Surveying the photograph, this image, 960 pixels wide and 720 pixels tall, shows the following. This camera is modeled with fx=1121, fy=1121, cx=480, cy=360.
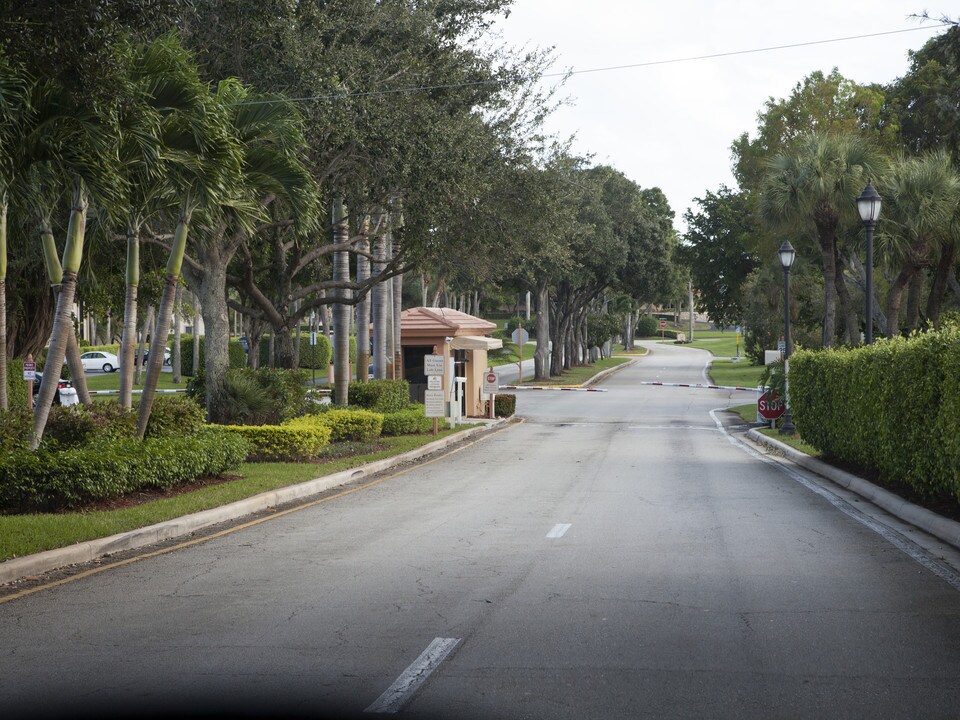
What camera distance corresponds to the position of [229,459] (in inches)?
620

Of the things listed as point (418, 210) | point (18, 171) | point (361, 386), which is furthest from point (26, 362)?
point (18, 171)

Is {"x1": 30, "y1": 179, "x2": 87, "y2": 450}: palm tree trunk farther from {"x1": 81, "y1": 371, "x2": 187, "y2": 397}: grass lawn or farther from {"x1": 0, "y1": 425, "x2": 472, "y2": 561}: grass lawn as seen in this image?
{"x1": 81, "y1": 371, "x2": 187, "y2": 397}: grass lawn

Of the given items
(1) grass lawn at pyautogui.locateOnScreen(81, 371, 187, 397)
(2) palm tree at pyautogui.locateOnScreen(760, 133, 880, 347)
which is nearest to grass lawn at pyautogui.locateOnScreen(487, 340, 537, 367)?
(1) grass lawn at pyautogui.locateOnScreen(81, 371, 187, 397)

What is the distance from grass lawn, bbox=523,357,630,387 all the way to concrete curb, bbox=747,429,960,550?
120ft

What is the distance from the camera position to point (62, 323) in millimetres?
13805

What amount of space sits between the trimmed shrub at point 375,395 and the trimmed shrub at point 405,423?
44 centimetres

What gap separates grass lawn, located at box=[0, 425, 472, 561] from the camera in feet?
33.3

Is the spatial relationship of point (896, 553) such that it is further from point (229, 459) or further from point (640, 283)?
point (640, 283)

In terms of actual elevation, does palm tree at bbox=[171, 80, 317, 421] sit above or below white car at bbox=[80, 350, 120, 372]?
above

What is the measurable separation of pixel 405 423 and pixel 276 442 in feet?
26.5

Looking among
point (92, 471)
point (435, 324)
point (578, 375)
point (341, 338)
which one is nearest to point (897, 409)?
point (92, 471)

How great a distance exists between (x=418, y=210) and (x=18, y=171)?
10761mm

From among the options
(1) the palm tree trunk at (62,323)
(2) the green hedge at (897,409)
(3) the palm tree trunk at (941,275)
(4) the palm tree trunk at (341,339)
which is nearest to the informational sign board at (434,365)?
(4) the palm tree trunk at (341,339)

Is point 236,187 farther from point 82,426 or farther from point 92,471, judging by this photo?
point 92,471
